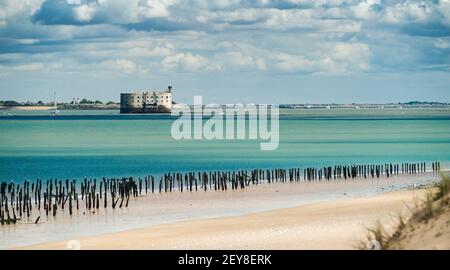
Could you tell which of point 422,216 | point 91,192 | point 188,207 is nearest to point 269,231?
point 422,216

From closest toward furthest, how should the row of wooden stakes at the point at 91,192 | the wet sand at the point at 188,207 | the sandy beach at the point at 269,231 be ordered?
1. the sandy beach at the point at 269,231
2. the wet sand at the point at 188,207
3. the row of wooden stakes at the point at 91,192

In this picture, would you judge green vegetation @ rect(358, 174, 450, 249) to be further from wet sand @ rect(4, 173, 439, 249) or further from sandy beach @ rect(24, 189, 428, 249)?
wet sand @ rect(4, 173, 439, 249)

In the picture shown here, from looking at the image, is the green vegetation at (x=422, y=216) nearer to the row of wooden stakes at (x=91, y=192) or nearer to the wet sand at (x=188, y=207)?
the wet sand at (x=188, y=207)

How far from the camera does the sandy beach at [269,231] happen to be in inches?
893

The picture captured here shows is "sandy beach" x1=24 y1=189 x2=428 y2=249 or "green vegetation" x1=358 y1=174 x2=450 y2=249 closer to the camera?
"green vegetation" x1=358 y1=174 x2=450 y2=249

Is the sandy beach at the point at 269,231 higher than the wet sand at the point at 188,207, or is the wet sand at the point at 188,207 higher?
the sandy beach at the point at 269,231

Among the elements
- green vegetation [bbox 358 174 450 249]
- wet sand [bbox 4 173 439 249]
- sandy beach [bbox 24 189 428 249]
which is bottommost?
wet sand [bbox 4 173 439 249]

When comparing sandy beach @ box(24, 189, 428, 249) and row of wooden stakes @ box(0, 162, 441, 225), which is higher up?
sandy beach @ box(24, 189, 428, 249)

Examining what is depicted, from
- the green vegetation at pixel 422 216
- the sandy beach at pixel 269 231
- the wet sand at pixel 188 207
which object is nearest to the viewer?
the green vegetation at pixel 422 216

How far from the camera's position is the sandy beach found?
74.4 ft

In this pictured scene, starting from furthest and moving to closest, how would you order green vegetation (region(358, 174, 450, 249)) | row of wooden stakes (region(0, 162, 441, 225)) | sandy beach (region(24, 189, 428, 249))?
row of wooden stakes (region(0, 162, 441, 225))
sandy beach (region(24, 189, 428, 249))
green vegetation (region(358, 174, 450, 249))

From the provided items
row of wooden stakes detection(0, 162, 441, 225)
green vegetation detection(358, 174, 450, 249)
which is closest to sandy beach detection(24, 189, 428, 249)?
green vegetation detection(358, 174, 450, 249)

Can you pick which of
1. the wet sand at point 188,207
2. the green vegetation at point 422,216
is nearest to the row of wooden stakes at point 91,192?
the wet sand at point 188,207

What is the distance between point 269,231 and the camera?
2550 cm
